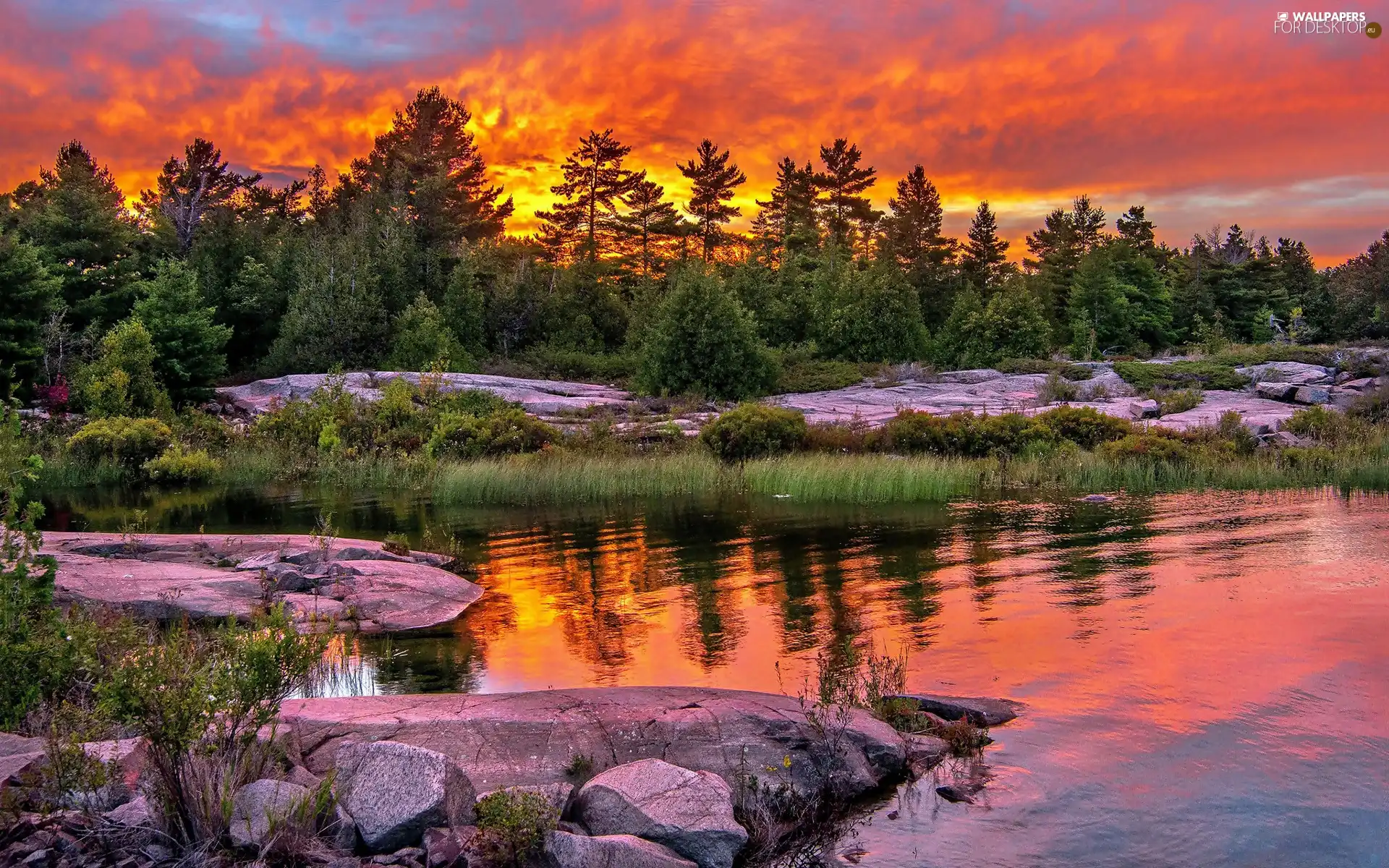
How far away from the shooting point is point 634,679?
9758mm

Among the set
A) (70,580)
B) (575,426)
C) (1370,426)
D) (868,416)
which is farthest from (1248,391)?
(70,580)

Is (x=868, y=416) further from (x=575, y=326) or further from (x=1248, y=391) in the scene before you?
(x=575, y=326)

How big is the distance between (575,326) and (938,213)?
74.2 feet

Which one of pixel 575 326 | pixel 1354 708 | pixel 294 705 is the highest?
pixel 575 326

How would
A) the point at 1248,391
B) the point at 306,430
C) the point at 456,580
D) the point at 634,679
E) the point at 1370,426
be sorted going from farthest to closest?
1. the point at 1248,391
2. the point at 306,430
3. the point at 1370,426
4. the point at 456,580
5. the point at 634,679

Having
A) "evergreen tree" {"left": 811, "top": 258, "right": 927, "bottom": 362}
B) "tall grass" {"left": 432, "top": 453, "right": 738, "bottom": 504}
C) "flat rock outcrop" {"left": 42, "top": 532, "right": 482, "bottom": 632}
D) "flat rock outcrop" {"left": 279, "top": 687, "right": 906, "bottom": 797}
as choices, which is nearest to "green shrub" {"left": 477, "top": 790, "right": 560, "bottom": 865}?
"flat rock outcrop" {"left": 279, "top": 687, "right": 906, "bottom": 797}

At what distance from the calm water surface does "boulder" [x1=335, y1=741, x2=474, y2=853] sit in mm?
2470

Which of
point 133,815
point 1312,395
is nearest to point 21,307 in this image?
point 133,815

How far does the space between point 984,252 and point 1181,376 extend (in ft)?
74.5

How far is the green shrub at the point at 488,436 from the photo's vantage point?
92.8ft

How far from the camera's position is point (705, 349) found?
126 ft

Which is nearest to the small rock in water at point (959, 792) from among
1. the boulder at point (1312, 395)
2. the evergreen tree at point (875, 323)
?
the boulder at point (1312, 395)

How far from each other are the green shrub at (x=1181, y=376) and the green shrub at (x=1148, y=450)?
512 inches

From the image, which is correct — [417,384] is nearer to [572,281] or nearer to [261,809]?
[572,281]
